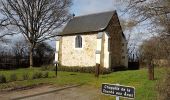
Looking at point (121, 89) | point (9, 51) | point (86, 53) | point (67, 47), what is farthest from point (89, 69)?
point (121, 89)

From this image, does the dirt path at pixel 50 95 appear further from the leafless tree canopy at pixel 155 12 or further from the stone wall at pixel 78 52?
the stone wall at pixel 78 52

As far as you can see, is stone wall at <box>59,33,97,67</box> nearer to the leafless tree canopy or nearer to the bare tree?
the bare tree

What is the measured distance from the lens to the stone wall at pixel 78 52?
41.8 m

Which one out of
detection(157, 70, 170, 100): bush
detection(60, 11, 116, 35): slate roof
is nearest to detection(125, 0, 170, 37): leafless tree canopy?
detection(157, 70, 170, 100): bush

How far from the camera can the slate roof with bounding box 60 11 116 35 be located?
4116 cm

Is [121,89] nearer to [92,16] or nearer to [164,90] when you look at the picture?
[164,90]

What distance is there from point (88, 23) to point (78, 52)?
4085mm

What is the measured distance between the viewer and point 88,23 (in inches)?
1710

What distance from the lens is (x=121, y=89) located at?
8.20 metres

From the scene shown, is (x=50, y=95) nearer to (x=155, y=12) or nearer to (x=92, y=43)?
(x=155, y=12)

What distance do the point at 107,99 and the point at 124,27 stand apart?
3.36m

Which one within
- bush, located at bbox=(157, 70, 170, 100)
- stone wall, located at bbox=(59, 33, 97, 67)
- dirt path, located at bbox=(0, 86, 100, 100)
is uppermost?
stone wall, located at bbox=(59, 33, 97, 67)

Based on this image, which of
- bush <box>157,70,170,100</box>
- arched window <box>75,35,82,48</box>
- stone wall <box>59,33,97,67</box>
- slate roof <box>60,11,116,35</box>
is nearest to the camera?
bush <box>157,70,170,100</box>

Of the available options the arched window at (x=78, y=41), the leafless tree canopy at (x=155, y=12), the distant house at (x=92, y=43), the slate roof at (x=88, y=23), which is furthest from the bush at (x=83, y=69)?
the leafless tree canopy at (x=155, y=12)
